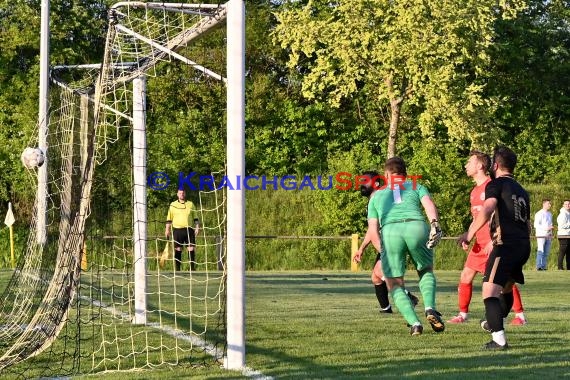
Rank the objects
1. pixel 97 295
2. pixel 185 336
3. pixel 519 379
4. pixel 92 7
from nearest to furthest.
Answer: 1. pixel 519 379
2. pixel 185 336
3. pixel 97 295
4. pixel 92 7

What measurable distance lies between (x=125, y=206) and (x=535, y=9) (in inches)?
926

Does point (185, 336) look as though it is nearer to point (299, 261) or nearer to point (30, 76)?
point (299, 261)

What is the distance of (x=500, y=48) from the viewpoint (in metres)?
35.0

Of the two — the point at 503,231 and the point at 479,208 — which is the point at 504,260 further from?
the point at 479,208

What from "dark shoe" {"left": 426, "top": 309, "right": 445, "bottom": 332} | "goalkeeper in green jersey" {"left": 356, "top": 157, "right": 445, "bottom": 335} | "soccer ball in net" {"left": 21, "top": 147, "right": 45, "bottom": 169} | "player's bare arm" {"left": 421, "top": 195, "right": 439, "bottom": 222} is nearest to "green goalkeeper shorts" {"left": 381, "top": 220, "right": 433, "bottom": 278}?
"goalkeeper in green jersey" {"left": 356, "top": 157, "right": 445, "bottom": 335}

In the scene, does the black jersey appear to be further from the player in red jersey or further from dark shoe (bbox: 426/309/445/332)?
the player in red jersey

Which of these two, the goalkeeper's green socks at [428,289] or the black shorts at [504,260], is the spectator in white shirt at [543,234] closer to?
the goalkeeper's green socks at [428,289]

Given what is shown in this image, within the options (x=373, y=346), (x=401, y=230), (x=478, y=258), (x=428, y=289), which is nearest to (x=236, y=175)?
(x=373, y=346)

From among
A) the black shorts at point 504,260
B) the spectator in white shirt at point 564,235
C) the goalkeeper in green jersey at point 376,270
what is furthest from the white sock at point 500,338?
the spectator in white shirt at point 564,235

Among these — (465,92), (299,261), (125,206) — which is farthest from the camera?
(299,261)

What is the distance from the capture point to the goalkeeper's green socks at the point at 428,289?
404 inches

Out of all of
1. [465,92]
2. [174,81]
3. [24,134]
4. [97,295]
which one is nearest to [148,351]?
[97,295]

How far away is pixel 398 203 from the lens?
1052cm

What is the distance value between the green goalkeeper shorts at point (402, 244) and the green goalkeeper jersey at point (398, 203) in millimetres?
69
